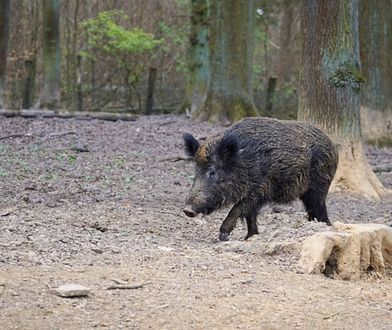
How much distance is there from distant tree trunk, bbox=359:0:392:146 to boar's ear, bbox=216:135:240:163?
9.49m

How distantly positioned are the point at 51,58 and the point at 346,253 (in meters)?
16.7

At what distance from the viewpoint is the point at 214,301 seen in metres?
5.93

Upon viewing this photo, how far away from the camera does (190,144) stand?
8.87 m

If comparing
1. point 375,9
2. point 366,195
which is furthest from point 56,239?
point 375,9

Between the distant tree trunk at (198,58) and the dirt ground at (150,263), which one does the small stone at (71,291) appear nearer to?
the dirt ground at (150,263)

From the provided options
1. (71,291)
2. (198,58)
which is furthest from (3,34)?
(71,291)

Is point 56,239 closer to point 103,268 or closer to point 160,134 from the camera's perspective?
point 103,268

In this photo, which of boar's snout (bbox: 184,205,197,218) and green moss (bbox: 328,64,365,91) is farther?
green moss (bbox: 328,64,365,91)

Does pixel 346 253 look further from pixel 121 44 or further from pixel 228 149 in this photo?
pixel 121 44

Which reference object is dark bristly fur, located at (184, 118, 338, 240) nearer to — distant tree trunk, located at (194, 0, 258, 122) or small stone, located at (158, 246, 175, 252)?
small stone, located at (158, 246, 175, 252)

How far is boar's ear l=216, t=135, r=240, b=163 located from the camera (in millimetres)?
8578

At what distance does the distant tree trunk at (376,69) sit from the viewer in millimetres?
17656

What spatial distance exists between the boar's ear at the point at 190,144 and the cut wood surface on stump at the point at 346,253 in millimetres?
1912

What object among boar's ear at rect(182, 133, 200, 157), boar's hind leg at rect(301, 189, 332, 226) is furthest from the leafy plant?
boar's ear at rect(182, 133, 200, 157)
